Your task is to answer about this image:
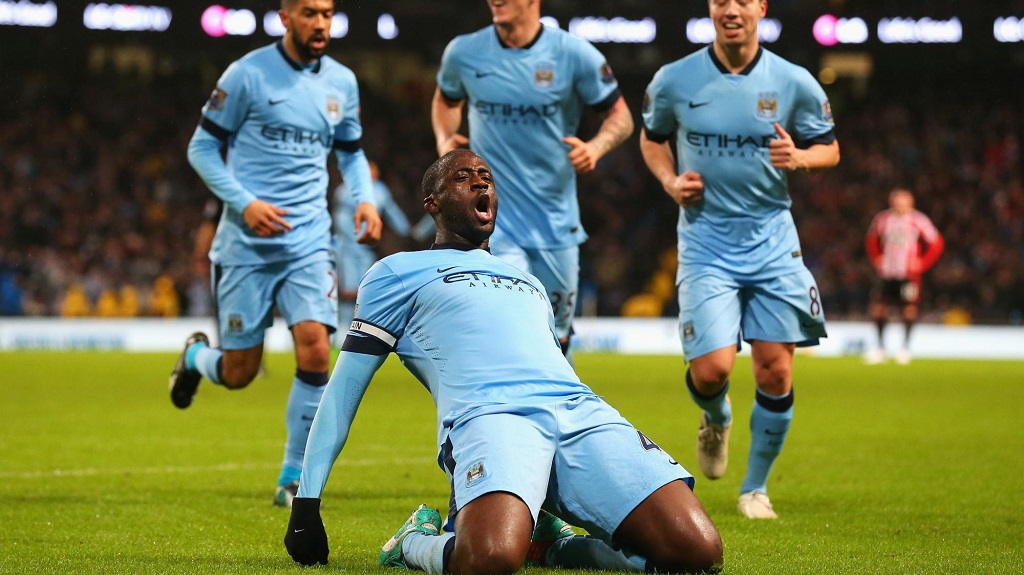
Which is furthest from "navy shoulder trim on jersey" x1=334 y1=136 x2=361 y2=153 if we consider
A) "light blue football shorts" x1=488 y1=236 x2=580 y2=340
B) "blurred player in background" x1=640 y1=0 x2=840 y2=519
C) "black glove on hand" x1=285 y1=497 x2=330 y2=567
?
"black glove on hand" x1=285 y1=497 x2=330 y2=567

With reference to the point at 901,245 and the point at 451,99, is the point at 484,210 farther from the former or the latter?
the point at 901,245

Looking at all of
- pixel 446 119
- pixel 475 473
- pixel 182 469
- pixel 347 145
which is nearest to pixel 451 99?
pixel 446 119

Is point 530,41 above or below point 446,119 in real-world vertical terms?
above

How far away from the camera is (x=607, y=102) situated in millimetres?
7758

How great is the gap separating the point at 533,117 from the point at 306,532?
12.3 ft

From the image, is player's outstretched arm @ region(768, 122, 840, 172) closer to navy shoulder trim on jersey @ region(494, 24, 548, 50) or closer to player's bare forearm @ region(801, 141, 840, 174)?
player's bare forearm @ region(801, 141, 840, 174)

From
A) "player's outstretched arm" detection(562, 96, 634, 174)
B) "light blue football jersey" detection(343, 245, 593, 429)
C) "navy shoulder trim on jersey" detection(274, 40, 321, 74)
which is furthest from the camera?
"navy shoulder trim on jersey" detection(274, 40, 321, 74)

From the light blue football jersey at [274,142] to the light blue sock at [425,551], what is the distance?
2882 mm

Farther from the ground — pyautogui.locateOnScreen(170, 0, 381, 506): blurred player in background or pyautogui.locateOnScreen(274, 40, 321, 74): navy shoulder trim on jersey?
pyautogui.locateOnScreen(274, 40, 321, 74): navy shoulder trim on jersey

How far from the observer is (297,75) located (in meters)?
7.28

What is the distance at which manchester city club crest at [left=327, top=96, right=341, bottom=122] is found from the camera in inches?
289

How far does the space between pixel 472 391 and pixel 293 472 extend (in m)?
2.54

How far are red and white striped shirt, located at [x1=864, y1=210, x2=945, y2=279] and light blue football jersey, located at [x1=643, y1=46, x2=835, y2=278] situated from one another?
1355 cm

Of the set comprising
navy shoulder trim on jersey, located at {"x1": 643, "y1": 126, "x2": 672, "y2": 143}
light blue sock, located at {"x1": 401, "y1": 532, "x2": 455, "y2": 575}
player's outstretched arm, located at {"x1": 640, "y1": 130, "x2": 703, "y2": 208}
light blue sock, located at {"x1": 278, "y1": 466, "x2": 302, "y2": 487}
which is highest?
navy shoulder trim on jersey, located at {"x1": 643, "y1": 126, "x2": 672, "y2": 143}
